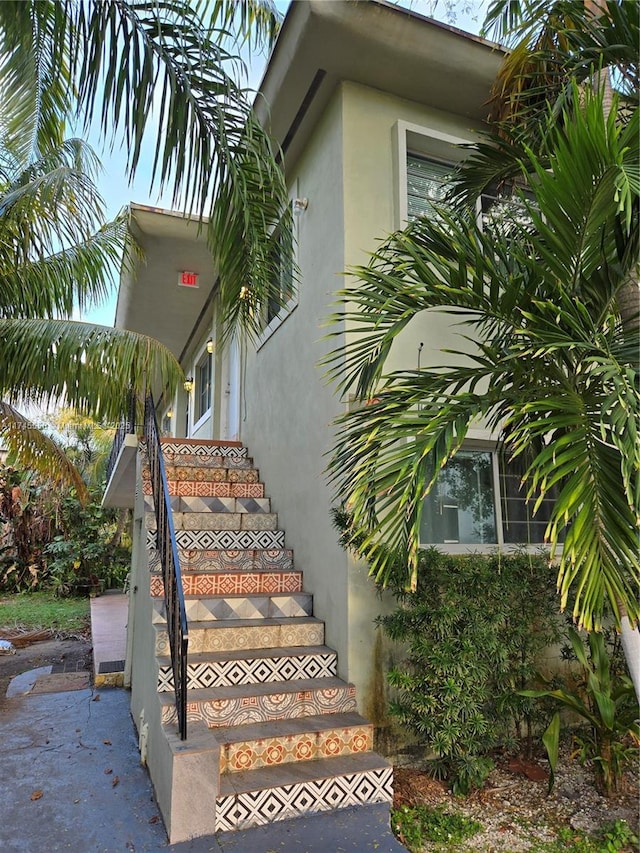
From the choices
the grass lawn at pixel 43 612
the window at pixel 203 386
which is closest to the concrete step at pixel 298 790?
the window at pixel 203 386

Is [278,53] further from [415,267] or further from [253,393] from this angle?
[253,393]

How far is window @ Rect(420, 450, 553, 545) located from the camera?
4969mm

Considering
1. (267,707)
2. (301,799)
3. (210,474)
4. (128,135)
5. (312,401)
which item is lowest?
(301,799)

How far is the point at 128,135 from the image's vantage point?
3125 millimetres

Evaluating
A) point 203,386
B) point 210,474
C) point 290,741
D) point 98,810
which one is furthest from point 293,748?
point 203,386

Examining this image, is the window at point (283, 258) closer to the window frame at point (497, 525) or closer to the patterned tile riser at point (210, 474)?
the window frame at point (497, 525)

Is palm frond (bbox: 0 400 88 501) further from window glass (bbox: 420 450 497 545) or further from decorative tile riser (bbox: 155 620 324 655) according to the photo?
window glass (bbox: 420 450 497 545)

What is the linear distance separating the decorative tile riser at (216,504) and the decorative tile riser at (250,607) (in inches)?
55.2

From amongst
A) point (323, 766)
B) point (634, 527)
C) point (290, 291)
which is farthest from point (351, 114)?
point (323, 766)

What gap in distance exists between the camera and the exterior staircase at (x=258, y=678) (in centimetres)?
348

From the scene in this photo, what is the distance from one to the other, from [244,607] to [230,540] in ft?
3.41

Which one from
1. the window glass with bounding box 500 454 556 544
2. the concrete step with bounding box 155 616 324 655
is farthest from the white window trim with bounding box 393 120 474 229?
the concrete step with bounding box 155 616 324 655

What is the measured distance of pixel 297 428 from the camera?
5.82 meters

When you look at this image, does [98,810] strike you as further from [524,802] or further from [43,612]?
[43,612]
